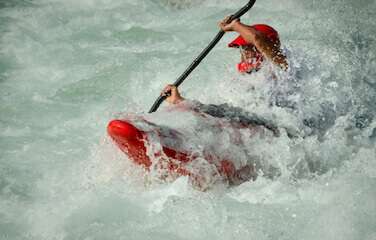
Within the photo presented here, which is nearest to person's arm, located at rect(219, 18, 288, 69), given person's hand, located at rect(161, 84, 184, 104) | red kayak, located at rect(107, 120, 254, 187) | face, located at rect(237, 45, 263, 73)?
face, located at rect(237, 45, 263, 73)

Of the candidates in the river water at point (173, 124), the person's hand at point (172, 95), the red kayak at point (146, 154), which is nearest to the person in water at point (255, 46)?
the person's hand at point (172, 95)

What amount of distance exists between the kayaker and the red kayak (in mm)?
1050

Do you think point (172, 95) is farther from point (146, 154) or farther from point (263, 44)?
point (146, 154)

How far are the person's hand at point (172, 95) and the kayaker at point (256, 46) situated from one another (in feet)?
1.98

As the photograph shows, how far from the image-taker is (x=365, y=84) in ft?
17.8

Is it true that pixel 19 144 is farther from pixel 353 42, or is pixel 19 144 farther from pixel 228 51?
pixel 353 42

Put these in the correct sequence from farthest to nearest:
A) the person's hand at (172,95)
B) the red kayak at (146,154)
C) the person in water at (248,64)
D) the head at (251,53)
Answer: the person's hand at (172,95) < the head at (251,53) < the person in water at (248,64) < the red kayak at (146,154)

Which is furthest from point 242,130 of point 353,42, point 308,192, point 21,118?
point 353,42

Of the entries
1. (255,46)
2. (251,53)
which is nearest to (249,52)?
(251,53)

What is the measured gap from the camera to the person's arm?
4.86 m

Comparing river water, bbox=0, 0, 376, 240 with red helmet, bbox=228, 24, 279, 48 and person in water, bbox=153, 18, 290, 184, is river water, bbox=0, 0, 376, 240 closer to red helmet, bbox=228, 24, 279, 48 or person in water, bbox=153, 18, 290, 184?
person in water, bbox=153, 18, 290, 184

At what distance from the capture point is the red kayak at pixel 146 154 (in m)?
3.94

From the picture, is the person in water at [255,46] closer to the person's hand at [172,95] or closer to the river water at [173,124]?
the person's hand at [172,95]

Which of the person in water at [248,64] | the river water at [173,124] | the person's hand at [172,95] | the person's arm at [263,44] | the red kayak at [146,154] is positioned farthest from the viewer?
the person's hand at [172,95]
